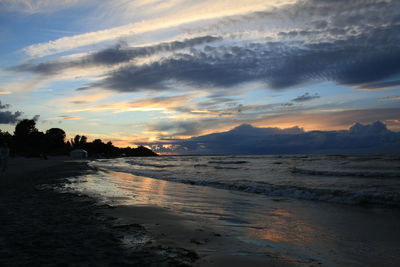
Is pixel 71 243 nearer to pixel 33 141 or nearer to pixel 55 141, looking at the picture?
pixel 33 141

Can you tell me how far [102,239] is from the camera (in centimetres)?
452

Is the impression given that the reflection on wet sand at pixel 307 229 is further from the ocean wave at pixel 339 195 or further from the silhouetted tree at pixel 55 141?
the silhouetted tree at pixel 55 141

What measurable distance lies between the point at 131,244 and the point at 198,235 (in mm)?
1405

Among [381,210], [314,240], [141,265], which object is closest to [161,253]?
[141,265]

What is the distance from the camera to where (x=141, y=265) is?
11.4ft

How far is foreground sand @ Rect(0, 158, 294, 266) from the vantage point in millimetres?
3615

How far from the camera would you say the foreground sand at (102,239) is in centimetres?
362

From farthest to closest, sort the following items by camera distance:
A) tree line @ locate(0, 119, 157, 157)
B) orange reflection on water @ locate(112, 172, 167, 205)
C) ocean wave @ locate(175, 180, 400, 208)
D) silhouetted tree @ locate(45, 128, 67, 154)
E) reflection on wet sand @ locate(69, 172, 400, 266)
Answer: silhouetted tree @ locate(45, 128, 67, 154)
tree line @ locate(0, 119, 157, 157)
ocean wave @ locate(175, 180, 400, 208)
orange reflection on water @ locate(112, 172, 167, 205)
reflection on wet sand @ locate(69, 172, 400, 266)

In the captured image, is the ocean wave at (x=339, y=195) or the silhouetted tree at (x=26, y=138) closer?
the ocean wave at (x=339, y=195)

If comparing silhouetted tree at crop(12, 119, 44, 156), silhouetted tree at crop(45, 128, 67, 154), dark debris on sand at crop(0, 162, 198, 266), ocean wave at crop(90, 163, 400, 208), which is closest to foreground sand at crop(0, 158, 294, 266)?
dark debris on sand at crop(0, 162, 198, 266)

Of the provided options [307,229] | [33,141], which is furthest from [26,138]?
[307,229]

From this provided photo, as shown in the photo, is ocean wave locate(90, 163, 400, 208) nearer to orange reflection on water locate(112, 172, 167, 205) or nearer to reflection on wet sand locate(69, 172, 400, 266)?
reflection on wet sand locate(69, 172, 400, 266)

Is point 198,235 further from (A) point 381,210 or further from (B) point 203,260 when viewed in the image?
(A) point 381,210

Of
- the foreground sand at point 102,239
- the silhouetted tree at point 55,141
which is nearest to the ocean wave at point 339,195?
the foreground sand at point 102,239
